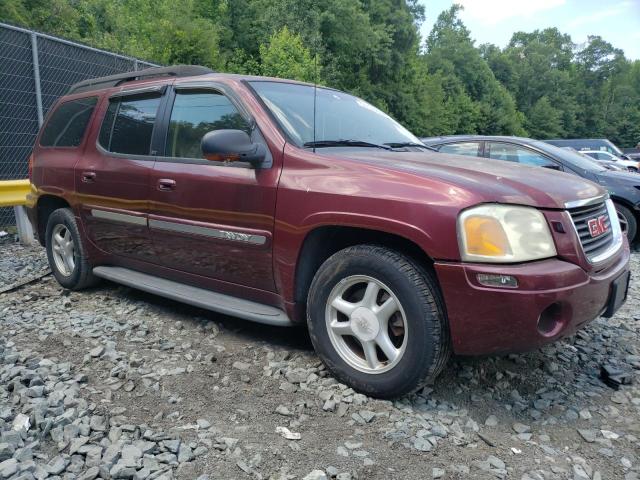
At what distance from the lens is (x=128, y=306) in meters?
4.31

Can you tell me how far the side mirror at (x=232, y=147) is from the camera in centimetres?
Result: 297

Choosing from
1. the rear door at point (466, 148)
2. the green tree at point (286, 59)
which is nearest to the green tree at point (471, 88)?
the green tree at point (286, 59)

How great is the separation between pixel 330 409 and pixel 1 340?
233 centimetres

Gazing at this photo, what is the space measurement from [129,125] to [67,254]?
4.68 ft

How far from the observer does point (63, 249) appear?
15.7ft

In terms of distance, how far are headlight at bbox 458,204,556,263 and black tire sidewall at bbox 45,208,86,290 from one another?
3411 mm

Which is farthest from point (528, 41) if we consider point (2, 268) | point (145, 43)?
point (2, 268)

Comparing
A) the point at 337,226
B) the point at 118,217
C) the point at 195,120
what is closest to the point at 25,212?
the point at 118,217

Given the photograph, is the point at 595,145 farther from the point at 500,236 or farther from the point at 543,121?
the point at 543,121

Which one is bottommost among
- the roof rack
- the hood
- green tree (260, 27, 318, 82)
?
the hood

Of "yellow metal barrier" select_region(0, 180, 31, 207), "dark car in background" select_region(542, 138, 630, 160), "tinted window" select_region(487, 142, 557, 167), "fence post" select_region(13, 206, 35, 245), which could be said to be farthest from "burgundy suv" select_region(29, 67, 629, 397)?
"dark car in background" select_region(542, 138, 630, 160)

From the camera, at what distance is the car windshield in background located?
272 inches

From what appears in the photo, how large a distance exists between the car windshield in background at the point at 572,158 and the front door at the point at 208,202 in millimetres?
5064

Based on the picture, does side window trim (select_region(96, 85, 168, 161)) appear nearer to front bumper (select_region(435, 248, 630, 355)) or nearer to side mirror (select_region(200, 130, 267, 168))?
side mirror (select_region(200, 130, 267, 168))
